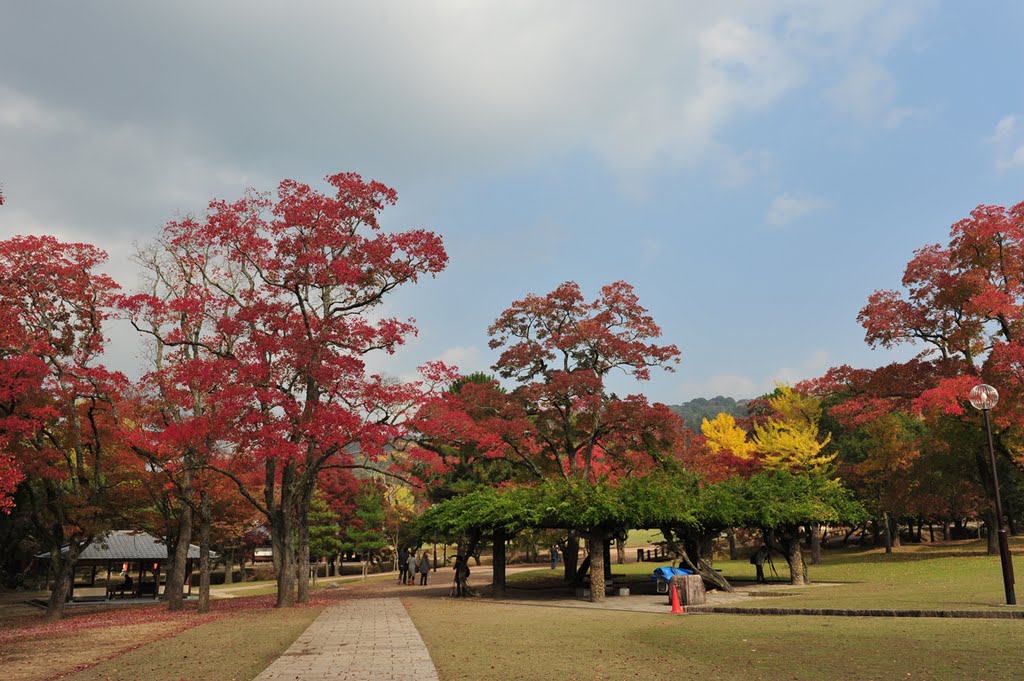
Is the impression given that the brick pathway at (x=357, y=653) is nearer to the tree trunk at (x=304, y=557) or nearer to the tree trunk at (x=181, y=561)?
the tree trunk at (x=304, y=557)

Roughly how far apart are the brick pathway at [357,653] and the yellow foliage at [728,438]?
3328cm

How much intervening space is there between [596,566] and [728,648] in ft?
40.8

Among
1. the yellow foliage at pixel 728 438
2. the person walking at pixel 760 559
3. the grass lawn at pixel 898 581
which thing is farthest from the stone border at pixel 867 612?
the yellow foliage at pixel 728 438

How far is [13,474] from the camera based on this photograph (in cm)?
1703

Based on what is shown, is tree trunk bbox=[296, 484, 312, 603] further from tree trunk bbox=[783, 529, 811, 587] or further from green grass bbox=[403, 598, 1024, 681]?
tree trunk bbox=[783, 529, 811, 587]

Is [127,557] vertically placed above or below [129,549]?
below

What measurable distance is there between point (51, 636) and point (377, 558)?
160 feet

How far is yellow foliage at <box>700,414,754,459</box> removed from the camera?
47.1 metres

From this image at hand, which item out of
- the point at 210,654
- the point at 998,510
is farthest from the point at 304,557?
the point at 998,510

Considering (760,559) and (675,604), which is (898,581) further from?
(675,604)

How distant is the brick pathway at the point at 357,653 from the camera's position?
33.6ft

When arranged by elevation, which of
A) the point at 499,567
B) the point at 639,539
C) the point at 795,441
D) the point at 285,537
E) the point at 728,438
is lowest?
the point at 639,539

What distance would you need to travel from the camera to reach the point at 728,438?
5106cm

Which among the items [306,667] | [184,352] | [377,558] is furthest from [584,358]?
[377,558]
